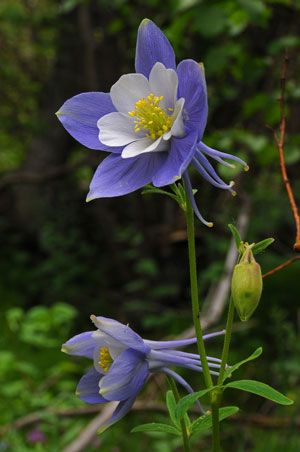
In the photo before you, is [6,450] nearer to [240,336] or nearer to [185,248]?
[240,336]

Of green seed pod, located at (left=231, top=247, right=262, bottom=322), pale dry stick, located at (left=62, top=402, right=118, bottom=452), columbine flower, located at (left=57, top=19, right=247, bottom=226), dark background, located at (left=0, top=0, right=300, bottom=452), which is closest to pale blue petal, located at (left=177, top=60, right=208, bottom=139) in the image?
columbine flower, located at (left=57, top=19, right=247, bottom=226)

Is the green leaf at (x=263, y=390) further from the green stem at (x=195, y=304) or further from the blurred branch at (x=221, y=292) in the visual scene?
the blurred branch at (x=221, y=292)

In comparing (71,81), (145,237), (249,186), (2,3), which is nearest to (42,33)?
(2,3)

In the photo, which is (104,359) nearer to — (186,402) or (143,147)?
(186,402)

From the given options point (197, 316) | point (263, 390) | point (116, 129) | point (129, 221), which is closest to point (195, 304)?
point (197, 316)

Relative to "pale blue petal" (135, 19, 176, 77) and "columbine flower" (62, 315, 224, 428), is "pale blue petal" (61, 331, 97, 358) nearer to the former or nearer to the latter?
"columbine flower" (62, 315, 224, 428)

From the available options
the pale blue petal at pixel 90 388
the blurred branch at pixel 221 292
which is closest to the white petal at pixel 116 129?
the pale blue petal at pixel 90 388

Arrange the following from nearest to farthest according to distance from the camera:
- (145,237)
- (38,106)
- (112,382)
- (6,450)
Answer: (112,382) → (6,450) → (145,237) → (38,106)
